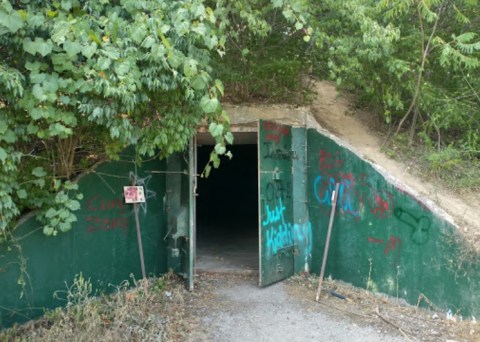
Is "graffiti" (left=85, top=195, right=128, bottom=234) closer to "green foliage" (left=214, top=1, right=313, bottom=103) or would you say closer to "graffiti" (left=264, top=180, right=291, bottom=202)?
"graffiti" (left=264, top=180, right=291, bottom=202)

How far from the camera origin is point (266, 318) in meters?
5.46

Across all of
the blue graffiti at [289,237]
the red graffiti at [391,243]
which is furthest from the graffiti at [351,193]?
the blue graffiti at [289,237]

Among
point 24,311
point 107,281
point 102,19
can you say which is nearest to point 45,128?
point 102,19

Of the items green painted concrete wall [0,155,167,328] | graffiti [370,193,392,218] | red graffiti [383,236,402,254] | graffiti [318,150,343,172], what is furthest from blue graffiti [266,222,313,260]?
green painted concrete wall [0,155,167,328]

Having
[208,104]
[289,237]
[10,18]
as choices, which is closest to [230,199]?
[289,237]

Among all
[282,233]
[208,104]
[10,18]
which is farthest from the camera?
[282,233]

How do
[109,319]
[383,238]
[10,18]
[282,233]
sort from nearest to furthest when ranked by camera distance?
1. [10,18]
2. [109,319]
3. [383,238]
4. [282,233]

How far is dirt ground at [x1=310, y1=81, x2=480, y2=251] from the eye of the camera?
536cm

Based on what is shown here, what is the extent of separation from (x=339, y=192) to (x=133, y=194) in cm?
290

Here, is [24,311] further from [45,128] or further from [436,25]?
[436,25]

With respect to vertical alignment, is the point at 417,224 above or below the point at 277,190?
below

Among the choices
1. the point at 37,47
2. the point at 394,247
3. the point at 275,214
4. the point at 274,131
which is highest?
the point at 37,47

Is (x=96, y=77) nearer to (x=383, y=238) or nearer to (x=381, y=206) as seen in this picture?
(x=381, y=206)

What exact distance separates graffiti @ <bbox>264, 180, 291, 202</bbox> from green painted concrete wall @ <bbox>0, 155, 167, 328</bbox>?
5.12 ft
